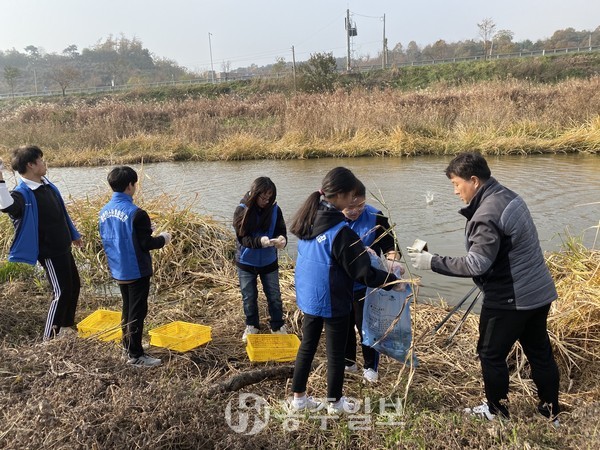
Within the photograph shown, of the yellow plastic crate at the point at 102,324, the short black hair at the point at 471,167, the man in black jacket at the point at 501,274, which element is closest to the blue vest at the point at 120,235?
→ the yellow plastic crate at the point at 102,324

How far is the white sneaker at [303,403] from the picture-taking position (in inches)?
108

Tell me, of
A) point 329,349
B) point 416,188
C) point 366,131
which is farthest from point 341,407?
point 366,131

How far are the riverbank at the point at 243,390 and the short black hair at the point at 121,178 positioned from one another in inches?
40.0

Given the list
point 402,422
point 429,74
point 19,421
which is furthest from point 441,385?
point 429,74

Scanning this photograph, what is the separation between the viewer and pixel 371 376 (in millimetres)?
3172

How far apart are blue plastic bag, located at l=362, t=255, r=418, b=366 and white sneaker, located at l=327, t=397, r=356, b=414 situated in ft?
1.20

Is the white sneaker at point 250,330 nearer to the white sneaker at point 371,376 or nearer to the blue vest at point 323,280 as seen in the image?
the white sneaker at point 371,376

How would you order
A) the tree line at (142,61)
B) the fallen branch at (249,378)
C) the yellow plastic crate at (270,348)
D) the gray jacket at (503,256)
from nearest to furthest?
the gray jacket at (503,256), the fallen branch at (249,378), the yellow plastic crate at (270,348), the tree line at (142,61)

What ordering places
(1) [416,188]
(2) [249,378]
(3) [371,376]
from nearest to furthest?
(2) [249,378]
(3) [371,376]
(1) [416,188]

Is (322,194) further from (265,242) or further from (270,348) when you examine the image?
(270,348)

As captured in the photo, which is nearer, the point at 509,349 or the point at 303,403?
the point at 509,349

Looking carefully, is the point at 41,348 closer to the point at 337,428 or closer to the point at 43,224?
the point at 43,224

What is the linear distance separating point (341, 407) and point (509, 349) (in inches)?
38.8

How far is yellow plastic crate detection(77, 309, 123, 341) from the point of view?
11.7 feet
